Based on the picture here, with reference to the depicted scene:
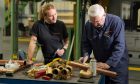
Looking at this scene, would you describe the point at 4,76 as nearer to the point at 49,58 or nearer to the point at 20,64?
the point at 20,64

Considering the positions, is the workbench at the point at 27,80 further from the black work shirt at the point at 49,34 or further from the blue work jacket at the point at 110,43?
the black work shirt at the point at 49,34

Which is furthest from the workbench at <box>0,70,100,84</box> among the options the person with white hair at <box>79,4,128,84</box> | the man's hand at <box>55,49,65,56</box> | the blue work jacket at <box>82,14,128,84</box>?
the man's hand at <box>55,49,65,56</box>

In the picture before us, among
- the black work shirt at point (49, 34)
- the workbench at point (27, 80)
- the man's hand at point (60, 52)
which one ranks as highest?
the black work shirt at point (49, 34)

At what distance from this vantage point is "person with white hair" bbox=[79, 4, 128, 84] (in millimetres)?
3059

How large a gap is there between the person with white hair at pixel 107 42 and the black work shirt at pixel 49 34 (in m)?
0.39

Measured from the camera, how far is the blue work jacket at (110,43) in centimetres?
314

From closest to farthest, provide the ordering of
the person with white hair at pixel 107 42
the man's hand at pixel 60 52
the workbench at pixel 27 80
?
the workbench at pixel 27 80 → the person with white hair at pixel 107 42 → the man's hand at pixel 60 52

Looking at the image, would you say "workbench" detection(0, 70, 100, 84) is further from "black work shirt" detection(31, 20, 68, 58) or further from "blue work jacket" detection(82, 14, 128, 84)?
"black work shirt" detection(31, 20, 68, 58)

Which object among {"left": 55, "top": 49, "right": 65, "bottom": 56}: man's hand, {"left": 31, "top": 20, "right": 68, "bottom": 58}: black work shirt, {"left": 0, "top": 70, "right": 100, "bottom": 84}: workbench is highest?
{"left": 31, "top": 20, "right": 68, "bottom": 58}: black work shirt

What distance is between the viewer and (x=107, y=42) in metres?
3.20

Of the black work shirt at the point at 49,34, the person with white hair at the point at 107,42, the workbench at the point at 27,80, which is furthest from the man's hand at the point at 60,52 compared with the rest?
the workbench at the point at 27,80

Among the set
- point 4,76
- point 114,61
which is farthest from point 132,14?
point 4,76

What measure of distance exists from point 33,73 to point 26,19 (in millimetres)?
6067

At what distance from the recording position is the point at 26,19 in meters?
8.59
